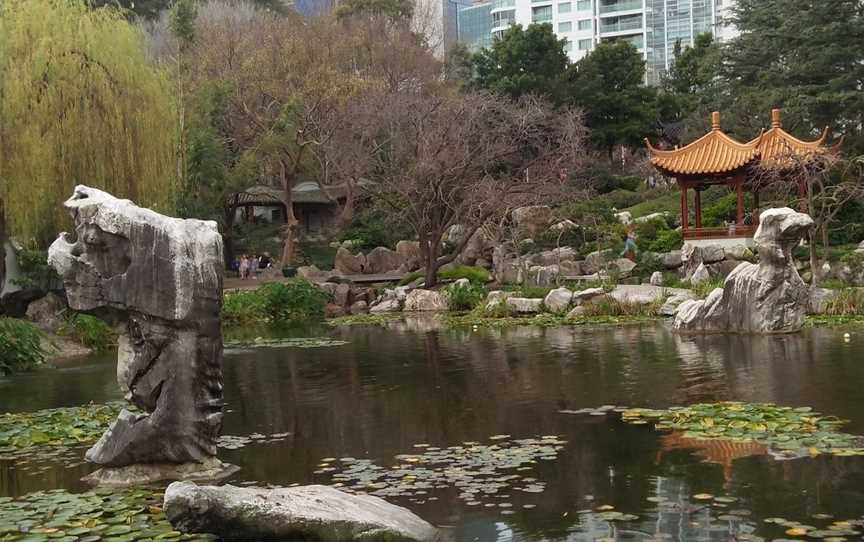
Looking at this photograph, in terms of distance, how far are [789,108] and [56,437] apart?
86.3 ft

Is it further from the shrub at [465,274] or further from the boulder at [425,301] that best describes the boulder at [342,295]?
the shrub at [465,274]

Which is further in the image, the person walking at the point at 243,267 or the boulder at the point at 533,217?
the person walking at the point at 243,267

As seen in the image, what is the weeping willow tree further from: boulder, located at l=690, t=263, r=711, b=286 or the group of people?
the group of people

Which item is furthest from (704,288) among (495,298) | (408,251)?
(408,251)

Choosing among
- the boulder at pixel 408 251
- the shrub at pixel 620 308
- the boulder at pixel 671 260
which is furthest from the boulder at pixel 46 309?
the boulder at pixel 671 260

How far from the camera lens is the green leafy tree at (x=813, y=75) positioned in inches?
1200

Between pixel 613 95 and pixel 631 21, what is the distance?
1699 inches

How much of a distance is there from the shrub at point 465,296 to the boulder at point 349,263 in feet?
32.6

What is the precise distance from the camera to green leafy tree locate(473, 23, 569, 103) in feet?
131

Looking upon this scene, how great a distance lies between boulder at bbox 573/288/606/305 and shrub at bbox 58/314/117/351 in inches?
373

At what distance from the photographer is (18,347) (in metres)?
15.3

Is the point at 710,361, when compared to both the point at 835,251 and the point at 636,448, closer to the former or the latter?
the point at 636,448

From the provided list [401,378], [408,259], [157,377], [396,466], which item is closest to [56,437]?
[157,377]

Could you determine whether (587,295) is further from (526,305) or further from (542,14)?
(542,14)
